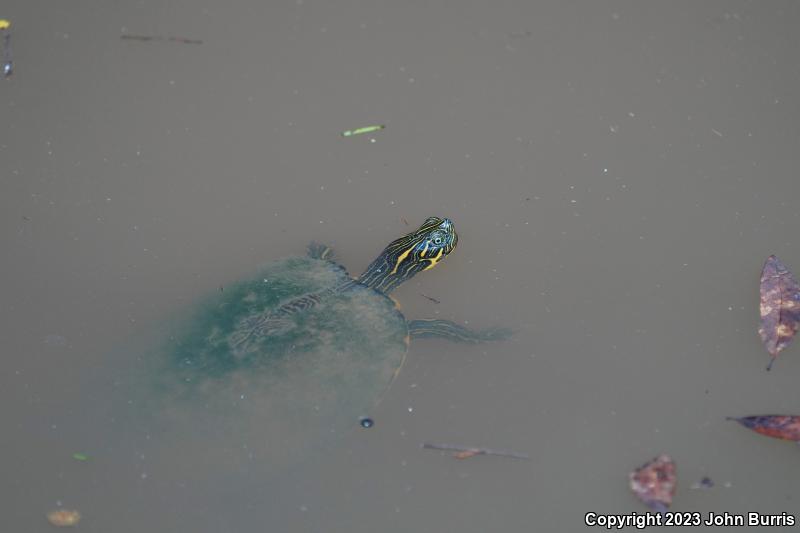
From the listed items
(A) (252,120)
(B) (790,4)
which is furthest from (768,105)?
(A) (252,120)

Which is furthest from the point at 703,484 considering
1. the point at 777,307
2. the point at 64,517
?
the point at 64,517

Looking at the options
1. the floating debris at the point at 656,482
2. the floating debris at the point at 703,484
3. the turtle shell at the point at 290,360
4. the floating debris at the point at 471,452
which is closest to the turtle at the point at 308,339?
the turtle shell at the point at 290,360

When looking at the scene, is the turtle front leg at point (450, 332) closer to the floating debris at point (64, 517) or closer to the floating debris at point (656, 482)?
the floating debris at point (656, 482)

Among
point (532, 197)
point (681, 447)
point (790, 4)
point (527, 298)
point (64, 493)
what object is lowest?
point (64, 493)

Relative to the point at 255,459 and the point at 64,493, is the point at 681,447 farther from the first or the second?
the point at 64,493

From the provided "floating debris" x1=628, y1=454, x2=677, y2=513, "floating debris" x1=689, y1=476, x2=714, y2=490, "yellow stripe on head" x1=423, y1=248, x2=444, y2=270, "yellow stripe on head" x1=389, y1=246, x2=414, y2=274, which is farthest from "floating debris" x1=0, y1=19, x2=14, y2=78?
"floating debris" x1=689, y1=476, x2=714, y2=490
